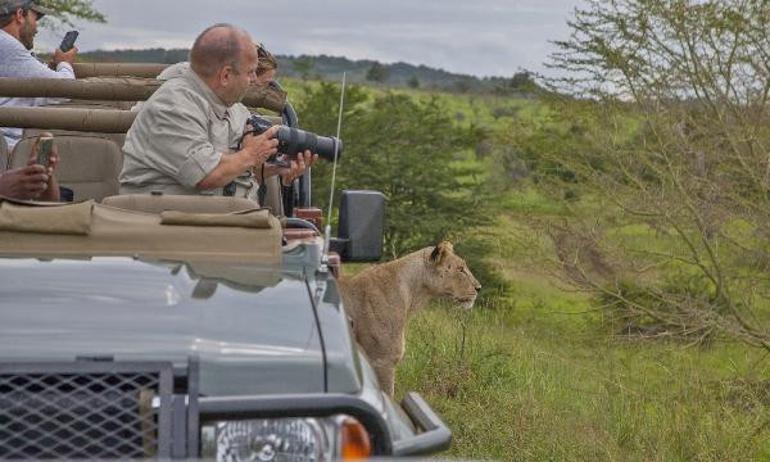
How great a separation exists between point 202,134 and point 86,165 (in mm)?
1172

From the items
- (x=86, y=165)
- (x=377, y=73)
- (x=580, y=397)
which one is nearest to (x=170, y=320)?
(x=86, y=165)

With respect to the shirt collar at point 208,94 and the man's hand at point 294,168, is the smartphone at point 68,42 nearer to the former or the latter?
the man's hand at point 294,168

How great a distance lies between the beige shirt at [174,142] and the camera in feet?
16.1

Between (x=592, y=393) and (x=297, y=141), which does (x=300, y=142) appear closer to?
(x=297, y=141)

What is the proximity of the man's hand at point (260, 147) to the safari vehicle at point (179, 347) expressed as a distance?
0.88m

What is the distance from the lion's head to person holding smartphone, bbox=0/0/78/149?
227 centimetres

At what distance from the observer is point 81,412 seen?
3.02 metres

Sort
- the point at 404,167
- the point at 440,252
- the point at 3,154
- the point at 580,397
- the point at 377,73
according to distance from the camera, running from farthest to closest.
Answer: the point at 377,73 → the point at 404,167 → the point at 580,397 → the point at 440,252 → the point at 3,154

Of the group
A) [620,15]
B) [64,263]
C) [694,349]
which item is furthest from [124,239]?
[620,15]

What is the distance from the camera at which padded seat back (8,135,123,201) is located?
5996 millimetres

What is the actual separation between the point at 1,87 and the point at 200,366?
4.08 m

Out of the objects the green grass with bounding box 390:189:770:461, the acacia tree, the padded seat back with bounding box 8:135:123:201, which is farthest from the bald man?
the acacia tree

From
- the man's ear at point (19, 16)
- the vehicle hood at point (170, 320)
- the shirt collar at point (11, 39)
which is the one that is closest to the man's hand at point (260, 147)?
the vehicle hood at point (170, 320)

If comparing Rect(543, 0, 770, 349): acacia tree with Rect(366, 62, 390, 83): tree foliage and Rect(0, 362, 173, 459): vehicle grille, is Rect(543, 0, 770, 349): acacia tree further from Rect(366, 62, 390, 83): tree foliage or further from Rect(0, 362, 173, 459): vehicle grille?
Rect(366, 62, 390, 83): tree foliage
